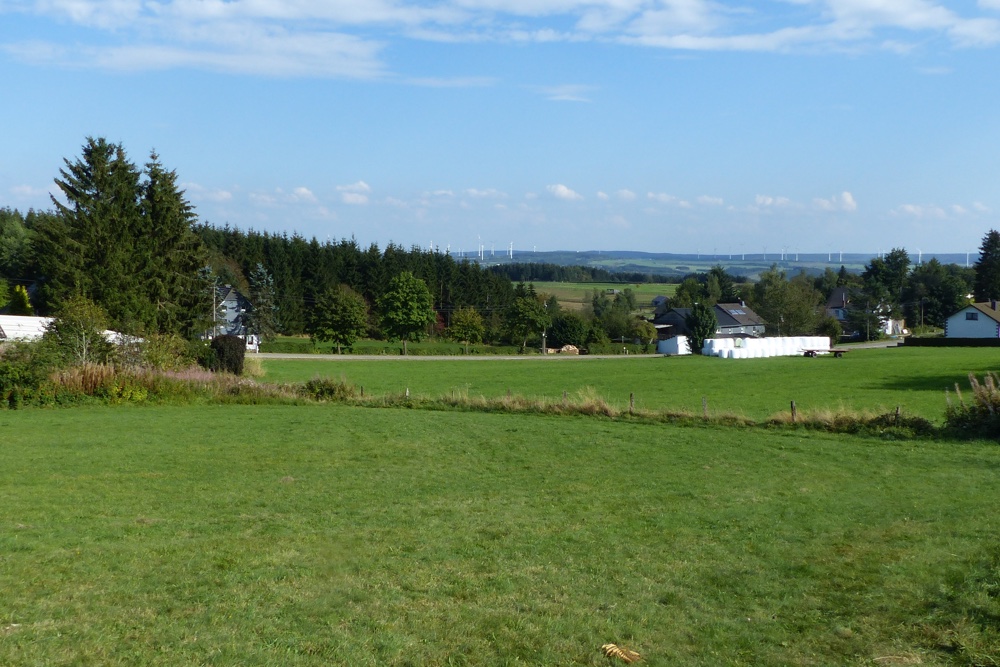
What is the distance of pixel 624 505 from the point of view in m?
13.0

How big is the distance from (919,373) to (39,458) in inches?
1869

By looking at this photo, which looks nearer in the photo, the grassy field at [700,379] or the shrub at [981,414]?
the shrub at [981,414]

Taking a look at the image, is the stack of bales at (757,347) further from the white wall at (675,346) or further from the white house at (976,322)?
the white house at (976,322)

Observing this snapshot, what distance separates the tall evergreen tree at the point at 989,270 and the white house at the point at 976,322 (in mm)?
26857

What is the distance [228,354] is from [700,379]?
26815 mm

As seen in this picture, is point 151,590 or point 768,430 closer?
point 151,590

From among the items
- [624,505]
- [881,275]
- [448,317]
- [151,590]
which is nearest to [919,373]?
[624,505]

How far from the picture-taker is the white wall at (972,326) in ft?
316

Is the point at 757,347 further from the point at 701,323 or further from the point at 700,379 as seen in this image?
the point at 700,379

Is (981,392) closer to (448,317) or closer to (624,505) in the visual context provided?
(624,505)

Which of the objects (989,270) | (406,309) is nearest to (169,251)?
(406,309)

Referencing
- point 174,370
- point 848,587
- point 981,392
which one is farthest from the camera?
point 174,370

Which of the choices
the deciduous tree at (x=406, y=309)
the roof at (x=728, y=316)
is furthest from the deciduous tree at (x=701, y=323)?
the deciduous tree at (x=406, y=309)

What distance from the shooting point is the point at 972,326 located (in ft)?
325
